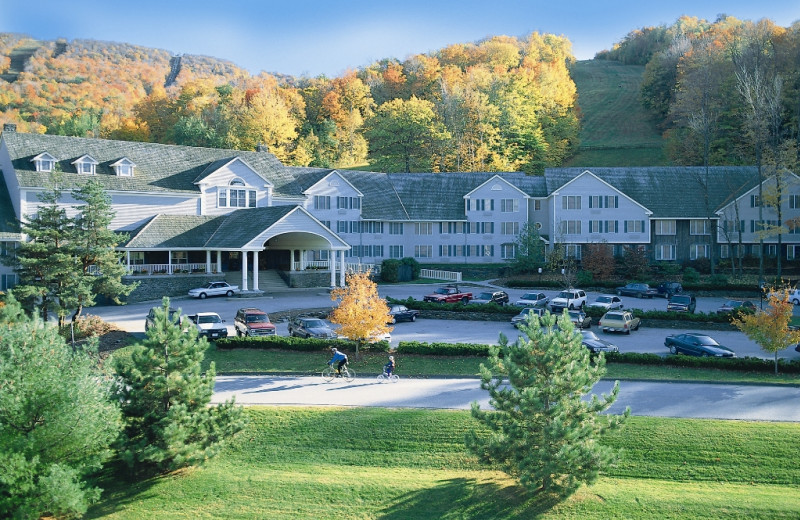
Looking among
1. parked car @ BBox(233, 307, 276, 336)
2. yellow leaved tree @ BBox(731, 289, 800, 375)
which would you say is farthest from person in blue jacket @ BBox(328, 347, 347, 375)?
yellow leaved tree @ BBox(731, 289, 800, 375)

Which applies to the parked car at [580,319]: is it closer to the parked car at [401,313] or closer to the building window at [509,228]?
the parked car at [401,313]

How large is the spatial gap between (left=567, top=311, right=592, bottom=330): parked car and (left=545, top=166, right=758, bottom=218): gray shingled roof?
2751 centimetres

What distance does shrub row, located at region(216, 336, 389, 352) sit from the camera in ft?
97.0

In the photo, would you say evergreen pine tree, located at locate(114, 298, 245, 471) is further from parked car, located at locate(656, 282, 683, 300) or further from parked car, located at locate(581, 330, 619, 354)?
parked car, located at locate(656, 282, 683, 300)

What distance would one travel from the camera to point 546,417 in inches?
654

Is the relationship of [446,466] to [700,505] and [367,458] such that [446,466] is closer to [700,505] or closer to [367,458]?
[367,458]

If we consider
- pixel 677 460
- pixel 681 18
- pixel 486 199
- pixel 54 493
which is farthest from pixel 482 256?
pixel 681 18

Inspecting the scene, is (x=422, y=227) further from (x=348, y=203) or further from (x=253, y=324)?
(x=253, y=324)

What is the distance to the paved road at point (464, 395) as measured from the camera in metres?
22.0

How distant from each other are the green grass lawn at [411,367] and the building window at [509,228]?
3510 centimetres

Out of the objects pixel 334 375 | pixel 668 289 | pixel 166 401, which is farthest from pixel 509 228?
pixel 166 401

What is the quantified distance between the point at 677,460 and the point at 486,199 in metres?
44.9

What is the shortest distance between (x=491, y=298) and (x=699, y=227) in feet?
93.6

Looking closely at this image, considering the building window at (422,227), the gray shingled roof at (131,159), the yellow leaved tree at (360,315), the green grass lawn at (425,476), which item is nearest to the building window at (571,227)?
the building window at (422,227)
